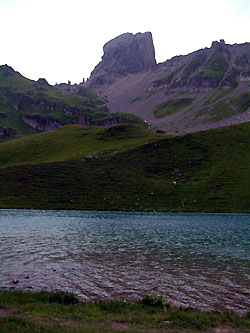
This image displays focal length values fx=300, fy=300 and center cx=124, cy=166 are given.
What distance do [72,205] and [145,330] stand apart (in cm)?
9108

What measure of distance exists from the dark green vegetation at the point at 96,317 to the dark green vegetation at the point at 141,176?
8176cm

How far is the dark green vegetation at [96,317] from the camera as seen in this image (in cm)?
1394

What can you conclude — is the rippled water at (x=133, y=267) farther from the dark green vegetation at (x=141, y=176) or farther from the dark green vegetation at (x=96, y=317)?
the dark green vegetation at (x=141, y=176)

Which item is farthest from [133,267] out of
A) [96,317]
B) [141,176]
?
[141,176]

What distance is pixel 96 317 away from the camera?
50.9 ft

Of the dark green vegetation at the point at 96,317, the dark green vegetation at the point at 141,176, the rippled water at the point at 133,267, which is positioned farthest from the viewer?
the dark green vegetation at the point at 141,176

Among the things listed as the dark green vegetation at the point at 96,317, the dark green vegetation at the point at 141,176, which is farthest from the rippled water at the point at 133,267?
the dark green vegetation at the point at 141,176

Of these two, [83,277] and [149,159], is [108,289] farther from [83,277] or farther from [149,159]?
[149,159]

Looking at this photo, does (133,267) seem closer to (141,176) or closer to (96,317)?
(96,317)

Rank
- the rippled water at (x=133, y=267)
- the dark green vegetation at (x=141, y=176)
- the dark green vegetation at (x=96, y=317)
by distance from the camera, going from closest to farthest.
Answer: the dark green vegetation at (x=96, y=317)
the rippled water at (x=133, y=267)
the dark green vegetation at (x=141, y=176)

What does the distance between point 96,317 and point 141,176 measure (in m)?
118

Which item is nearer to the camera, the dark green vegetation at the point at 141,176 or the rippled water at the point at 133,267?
the rippled water at the point at 133,267

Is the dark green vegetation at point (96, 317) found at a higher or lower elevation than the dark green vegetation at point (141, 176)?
lower

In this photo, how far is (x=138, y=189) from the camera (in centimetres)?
11769
